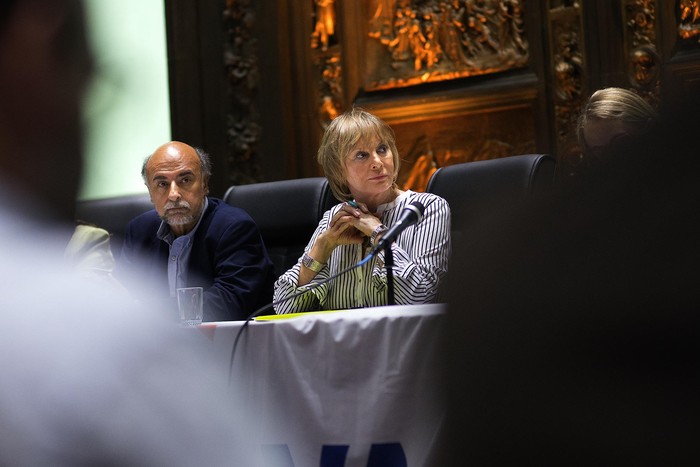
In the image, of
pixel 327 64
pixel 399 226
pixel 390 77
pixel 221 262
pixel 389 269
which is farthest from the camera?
pixel 327 64

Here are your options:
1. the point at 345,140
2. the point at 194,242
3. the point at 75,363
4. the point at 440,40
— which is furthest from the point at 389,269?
the point at 440,40

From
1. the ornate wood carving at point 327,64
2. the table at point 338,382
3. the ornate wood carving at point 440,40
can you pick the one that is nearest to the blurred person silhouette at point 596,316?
the table at point 338,382

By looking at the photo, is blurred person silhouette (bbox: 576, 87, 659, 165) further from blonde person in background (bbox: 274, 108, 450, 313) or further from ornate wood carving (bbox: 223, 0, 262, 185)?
ornate wood carving (bbox: 223, 0, 262, 185)

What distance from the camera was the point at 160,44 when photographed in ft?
15.5

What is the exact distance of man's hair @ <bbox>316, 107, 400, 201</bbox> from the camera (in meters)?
2.51

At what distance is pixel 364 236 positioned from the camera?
2268 mm

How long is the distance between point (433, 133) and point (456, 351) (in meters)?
4.03

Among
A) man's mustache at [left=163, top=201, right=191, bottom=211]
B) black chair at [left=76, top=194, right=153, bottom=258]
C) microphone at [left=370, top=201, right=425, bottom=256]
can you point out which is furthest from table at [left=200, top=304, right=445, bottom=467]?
black chair at [left=76, top=194, right=153, bottom=258]

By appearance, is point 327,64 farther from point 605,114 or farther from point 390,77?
point 605,114

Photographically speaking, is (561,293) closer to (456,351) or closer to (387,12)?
(456,351)

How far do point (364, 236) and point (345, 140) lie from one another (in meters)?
0.36

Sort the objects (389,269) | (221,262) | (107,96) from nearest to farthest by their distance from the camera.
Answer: (107,96)
(389,269)
(221,262)

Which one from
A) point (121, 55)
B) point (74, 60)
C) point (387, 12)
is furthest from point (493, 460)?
point (387, 12)

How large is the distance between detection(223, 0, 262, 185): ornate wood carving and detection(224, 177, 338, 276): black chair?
55.0 inches
